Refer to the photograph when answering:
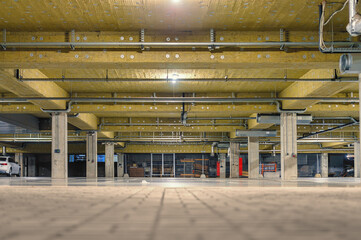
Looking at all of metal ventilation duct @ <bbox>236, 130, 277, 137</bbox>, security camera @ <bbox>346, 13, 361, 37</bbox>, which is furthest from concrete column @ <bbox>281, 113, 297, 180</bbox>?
security camera @ <bbox>346, 13, 361, 37</bbox>

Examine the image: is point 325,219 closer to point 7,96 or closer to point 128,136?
point 7,96

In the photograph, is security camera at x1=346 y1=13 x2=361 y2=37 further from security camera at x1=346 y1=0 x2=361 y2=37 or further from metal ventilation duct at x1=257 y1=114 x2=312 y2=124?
metal ventilation duct at x1=257 y1=114 x2=312 y2=124

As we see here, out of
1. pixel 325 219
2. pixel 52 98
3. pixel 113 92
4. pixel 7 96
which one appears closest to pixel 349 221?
pixel 325 219

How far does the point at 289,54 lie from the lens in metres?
14.4

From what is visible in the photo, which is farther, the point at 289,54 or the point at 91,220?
the point at 289,54

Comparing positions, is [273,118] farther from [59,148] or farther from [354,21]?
[354,21]

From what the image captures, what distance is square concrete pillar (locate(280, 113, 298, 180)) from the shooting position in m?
24.9

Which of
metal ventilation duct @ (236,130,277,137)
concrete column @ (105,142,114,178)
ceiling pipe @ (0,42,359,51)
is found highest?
ceiling pipe @ (0,42,359,51)

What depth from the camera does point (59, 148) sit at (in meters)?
25.2

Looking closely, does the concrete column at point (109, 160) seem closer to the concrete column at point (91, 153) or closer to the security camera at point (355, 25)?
the concrete column at point (91, 153)

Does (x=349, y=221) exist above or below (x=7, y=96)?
below

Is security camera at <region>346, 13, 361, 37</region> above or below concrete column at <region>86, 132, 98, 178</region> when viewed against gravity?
above

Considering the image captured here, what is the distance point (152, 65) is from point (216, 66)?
2.25 metres

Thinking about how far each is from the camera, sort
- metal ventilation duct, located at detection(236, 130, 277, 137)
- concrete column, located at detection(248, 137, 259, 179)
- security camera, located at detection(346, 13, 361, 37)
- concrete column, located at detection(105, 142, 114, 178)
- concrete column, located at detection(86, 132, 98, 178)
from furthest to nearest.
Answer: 1. concrete column, located at detection(105, 142, 114, 178)
2. concrete column, located at detection(248, 137, 259, 179)
3. concrete column, located at detection(86, 132, 98, 178)
4. metal ventilation duct, located at detection(236, 130, 277, 137)
5. security camera, located at detection(346, 13, 361, 37)
